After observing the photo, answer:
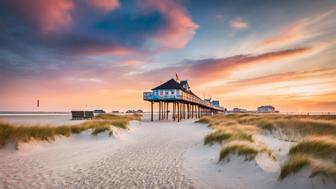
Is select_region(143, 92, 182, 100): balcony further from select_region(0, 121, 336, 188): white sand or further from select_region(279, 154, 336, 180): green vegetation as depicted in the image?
select_region(279, 154, 336, 180): green vegetation

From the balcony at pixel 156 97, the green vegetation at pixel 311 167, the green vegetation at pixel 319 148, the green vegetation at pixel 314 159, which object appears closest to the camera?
the green vegetation at pixel 311 167

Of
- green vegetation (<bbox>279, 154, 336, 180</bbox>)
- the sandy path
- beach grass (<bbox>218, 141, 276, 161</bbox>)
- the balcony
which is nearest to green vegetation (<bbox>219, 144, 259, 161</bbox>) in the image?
beach grass (<bbox>218, 141, 276, 161</bbox>)

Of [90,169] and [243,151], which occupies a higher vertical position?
[243,151]

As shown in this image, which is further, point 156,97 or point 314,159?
point 156,97

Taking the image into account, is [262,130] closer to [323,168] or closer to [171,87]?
[323,168]

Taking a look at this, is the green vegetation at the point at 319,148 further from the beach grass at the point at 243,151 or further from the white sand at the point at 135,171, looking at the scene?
the white sand at the point at 135,171

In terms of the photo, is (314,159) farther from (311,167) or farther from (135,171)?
(135,171)

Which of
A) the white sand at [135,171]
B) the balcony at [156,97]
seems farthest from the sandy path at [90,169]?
the balcony at [156,97]

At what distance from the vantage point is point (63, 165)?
8148 mm

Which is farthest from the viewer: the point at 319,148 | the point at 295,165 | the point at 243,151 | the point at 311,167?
the point at 243,151

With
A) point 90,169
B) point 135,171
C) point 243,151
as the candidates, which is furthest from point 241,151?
point 90,169

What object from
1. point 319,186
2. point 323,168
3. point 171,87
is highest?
point 171,87

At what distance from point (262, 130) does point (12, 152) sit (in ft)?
55.5

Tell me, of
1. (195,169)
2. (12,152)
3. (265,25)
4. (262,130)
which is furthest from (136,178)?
(262,130)
